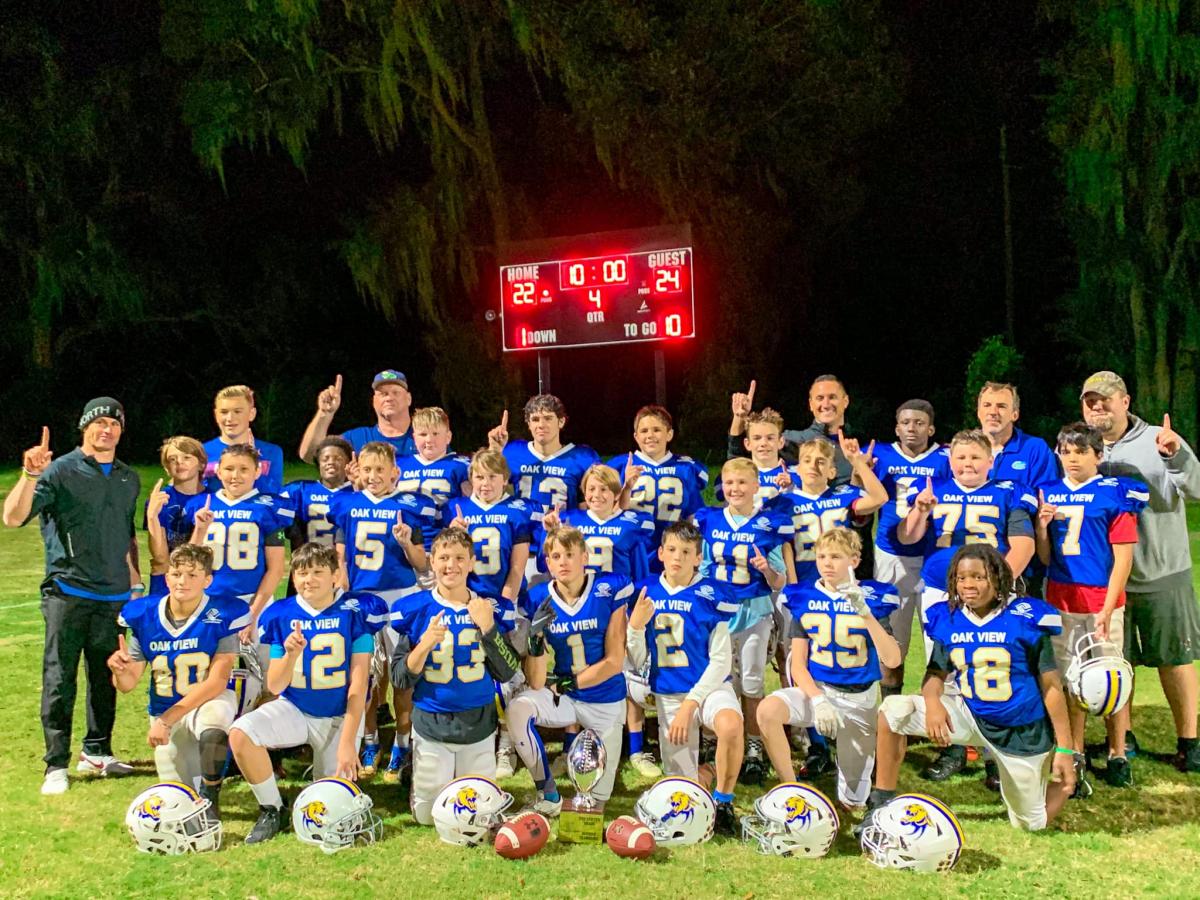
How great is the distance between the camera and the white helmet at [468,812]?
15.0 ft

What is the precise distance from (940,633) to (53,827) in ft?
13.1

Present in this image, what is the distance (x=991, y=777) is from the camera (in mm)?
5320

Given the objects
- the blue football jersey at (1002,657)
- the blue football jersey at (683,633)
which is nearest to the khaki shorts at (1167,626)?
the blue football jersey at (1002,657)

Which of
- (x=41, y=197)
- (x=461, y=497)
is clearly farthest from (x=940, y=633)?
(x=41, y=197)

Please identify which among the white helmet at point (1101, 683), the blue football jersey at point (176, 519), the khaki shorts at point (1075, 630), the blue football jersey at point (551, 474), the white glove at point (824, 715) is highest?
the blue football jersey at point (551, 474)

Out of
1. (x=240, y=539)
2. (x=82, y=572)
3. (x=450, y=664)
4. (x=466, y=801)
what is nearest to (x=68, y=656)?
(x=82, y=572)

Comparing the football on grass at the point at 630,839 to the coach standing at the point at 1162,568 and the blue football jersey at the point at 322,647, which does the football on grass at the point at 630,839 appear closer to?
the blue football jersey at the point at 322,647

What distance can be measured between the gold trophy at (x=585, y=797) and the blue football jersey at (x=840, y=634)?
1098 millimetres

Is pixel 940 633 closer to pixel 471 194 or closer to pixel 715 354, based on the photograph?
pixel 715 354

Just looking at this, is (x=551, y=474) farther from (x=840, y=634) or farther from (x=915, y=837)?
(x=915, y=837)

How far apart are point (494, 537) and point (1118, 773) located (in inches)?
128

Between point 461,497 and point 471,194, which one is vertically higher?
point 471,194

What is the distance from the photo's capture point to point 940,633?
4840 millimetres

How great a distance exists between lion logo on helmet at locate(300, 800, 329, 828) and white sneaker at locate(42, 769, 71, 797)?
1.58 metres
